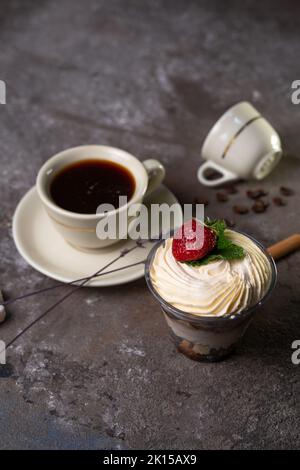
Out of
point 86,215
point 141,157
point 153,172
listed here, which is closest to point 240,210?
point 153,172

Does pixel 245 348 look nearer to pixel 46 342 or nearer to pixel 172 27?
pixel 46 342

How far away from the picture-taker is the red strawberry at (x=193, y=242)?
4.53 feet

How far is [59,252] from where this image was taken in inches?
68.8

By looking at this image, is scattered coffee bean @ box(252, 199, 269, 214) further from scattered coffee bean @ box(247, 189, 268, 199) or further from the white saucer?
the white saucer

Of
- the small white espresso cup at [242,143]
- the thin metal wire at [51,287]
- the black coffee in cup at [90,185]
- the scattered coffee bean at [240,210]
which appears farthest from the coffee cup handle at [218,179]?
the thin metal wire at [51,287]

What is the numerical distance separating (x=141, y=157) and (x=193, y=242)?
2.80 ft

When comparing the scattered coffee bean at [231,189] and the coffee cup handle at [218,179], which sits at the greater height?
the coffee cup handle at [218,179]

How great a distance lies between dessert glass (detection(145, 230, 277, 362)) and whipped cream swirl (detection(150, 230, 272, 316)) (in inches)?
0.5

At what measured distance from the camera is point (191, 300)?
1.35 m

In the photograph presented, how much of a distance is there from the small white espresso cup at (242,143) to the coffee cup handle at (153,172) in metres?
0.25

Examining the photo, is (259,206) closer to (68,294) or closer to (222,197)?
(222,197)

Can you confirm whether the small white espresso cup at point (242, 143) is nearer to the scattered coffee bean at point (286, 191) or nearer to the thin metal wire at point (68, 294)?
the scattered coffee bean at point (286, 191)

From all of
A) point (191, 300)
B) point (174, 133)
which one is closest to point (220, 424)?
point (191, 300)
